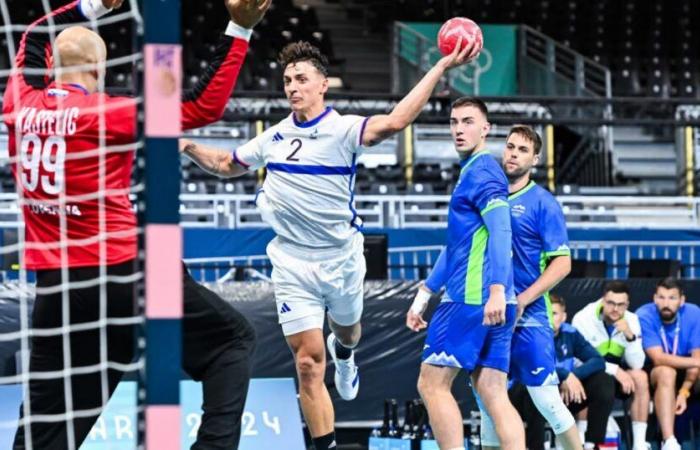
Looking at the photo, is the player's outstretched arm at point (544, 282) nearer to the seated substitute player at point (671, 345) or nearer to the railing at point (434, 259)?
the seated substitute player at point (671, 345)

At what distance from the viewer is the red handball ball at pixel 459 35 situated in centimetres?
666

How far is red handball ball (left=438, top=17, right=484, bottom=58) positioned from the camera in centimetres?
666

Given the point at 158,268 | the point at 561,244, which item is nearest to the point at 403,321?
the point at 561,244

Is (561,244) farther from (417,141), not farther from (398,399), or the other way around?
(417,141)

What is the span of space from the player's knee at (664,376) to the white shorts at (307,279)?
4.00 meters

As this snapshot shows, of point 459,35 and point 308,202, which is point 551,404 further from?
point 459,35

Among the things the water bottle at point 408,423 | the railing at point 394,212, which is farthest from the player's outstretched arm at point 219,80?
the railing at point 394,212

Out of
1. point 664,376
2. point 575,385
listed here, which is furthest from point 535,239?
point 664,376

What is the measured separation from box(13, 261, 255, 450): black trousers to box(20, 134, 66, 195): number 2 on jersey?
35 cm

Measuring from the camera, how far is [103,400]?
18.0ft

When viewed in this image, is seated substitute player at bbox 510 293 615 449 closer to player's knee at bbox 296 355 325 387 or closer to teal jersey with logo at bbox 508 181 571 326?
teal jersey with logo at bbox 508 181 571 326

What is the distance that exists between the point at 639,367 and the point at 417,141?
504 inches

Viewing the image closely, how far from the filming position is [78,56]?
545 centimetres

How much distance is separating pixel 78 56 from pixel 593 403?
238 inches
